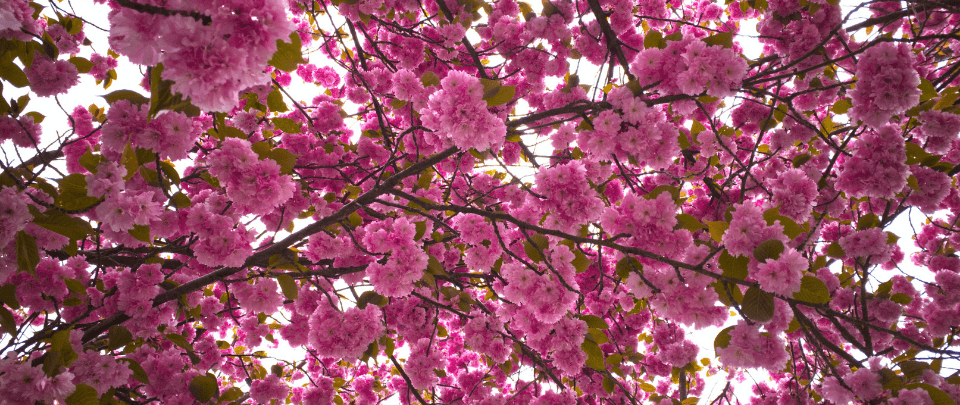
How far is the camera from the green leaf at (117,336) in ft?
10.3

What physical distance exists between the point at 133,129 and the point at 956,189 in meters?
8.00

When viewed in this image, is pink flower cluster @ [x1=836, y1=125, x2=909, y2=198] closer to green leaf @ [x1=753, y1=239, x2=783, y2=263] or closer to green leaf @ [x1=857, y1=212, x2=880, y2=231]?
green leaf @ [x1=857, y1=212, x2=880, y2=231]

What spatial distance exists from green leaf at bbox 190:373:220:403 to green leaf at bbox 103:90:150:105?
2.34m

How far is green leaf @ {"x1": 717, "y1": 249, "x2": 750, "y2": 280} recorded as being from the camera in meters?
2.28

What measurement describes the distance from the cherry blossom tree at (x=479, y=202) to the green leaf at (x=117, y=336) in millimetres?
17

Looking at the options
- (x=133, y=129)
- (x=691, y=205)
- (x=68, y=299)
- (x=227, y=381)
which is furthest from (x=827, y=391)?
(x=227, y=381)

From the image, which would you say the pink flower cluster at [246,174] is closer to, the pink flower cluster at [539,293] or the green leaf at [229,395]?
the pink flower cluster at [539,293]

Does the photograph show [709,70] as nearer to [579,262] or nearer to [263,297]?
[579,262]

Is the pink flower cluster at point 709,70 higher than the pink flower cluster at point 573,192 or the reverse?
higher

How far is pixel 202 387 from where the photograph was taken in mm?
3332

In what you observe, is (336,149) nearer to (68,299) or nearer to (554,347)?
(68,299)

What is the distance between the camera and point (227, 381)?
8.52 metres

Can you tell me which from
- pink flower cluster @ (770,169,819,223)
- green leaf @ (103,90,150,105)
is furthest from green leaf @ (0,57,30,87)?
pink flower cluster @ (770,169,819,223)

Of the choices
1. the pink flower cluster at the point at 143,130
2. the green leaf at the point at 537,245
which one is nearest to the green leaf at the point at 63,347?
the pink flower cluster at the point at 143,130
